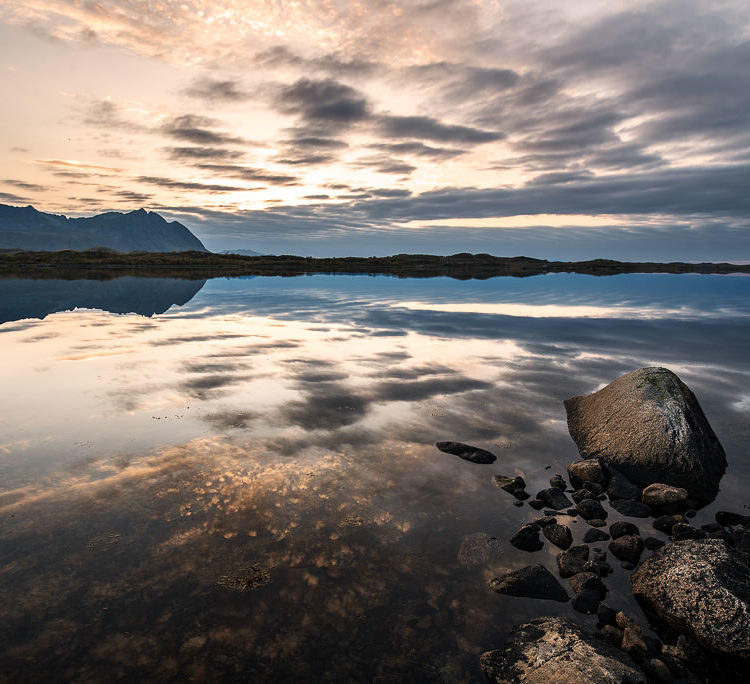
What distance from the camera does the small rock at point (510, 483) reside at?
1132 cm

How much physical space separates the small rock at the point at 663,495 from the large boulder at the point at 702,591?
2.47 metres

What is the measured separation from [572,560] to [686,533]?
9.35ft

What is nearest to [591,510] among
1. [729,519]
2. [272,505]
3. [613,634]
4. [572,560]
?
[572,560]

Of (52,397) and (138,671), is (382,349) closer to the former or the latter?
(52,397)

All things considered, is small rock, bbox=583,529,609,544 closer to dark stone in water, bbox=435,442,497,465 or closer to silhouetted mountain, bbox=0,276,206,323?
dark stone in water, bbox=435,442,497,465

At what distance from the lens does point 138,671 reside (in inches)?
240

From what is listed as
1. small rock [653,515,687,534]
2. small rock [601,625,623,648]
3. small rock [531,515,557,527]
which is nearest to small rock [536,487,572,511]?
small rock [531,515,557,527]

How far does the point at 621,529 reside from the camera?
9.62 meters

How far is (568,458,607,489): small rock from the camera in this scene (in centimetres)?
1175

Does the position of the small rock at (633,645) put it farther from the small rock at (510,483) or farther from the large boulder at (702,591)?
the small rock at (510,483)

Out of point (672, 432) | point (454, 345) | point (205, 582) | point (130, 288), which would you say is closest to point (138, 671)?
point (205, 582)

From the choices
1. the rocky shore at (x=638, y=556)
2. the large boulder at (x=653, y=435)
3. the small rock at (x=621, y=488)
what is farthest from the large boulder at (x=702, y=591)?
the large boulder at (x=653, y=435)

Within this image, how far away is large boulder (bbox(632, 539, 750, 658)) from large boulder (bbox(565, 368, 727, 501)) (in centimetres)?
382

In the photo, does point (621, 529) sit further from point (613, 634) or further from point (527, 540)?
point (613, 634)
